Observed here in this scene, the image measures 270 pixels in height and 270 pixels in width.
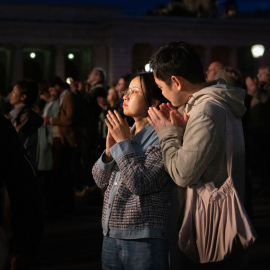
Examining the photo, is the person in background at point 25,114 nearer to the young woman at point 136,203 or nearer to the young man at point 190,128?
the young woman at point 136,203

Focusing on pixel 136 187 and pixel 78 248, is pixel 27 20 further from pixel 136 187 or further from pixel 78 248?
pixel 136 187

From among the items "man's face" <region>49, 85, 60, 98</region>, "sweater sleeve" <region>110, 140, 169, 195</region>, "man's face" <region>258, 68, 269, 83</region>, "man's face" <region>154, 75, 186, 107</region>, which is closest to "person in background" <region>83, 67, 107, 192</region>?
"man's face" <region>49, 85, 60, 98</region>

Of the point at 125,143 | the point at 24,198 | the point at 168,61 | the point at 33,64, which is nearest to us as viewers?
the point at 24,198

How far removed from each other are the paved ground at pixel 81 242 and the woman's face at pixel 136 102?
2.29 meters

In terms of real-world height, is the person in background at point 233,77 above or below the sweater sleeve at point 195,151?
above

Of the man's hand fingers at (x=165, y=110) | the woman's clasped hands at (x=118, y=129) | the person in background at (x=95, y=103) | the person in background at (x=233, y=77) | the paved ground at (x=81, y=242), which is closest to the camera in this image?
the man's hand fingers at (x=165, y=110)

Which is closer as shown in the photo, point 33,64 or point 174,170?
point 174,170

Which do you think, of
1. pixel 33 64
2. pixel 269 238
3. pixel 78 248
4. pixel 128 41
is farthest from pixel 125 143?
pixel 33 64

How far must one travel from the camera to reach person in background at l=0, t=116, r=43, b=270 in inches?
68.2

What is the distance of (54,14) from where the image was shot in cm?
4094

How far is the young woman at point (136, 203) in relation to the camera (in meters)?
2.40

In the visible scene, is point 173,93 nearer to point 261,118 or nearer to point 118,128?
point 118,128

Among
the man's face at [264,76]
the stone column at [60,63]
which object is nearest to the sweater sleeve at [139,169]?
the man's face at [264,76]

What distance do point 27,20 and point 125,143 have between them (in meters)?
39.4
